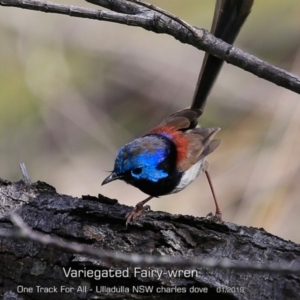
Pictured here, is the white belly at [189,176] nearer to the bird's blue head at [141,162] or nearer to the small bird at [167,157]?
the small bird at [167,157]

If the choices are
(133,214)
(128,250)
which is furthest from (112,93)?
(128,250)

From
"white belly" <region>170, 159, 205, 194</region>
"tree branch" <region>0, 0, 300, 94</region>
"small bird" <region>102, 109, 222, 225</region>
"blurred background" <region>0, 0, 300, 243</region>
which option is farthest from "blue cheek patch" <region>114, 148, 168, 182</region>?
"blurred background" <region>0, 0, 300, 243</region>

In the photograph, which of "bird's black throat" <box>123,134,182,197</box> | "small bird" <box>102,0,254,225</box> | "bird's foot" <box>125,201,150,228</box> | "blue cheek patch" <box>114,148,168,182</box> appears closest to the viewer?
"bird's foot" <box>125,201,150,228</box>

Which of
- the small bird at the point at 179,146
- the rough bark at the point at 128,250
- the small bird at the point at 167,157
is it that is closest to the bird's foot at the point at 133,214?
the rough bark at the point at 128,250

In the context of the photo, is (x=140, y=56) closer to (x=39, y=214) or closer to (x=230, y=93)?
(x=230, y=93)

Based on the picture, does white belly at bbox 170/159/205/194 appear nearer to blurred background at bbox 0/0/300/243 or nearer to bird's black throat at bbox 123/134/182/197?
bird's black throat at bbox 123/134/182/197

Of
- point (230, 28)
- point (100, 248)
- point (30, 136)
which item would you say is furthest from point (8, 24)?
point (100, 248)

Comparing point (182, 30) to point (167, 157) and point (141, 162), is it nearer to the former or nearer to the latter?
point (141, 162)
